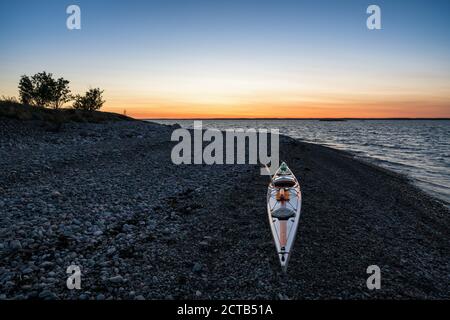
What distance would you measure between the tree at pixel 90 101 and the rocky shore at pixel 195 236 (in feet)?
170

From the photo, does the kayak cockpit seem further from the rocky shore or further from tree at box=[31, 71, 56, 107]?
tree at box=[31, 71, 56, 107]

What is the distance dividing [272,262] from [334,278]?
1.93 metres

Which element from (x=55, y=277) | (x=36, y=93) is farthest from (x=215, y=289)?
(x=36, y=93)

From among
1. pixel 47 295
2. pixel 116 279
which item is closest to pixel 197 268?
pixel 116 279

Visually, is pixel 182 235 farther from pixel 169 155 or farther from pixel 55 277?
pixel 169 155

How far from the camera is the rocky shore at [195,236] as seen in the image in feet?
27.3

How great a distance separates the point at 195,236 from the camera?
11430mm

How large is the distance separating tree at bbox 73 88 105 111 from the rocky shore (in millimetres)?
51819

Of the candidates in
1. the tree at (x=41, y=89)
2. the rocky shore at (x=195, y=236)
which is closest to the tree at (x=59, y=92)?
the tree at (x=41, y=89)

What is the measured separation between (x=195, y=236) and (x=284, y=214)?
12.1 feet

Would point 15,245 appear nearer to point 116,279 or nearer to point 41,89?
point 116,279

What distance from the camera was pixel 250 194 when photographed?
55.8 feet

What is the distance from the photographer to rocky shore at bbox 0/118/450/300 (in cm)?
833

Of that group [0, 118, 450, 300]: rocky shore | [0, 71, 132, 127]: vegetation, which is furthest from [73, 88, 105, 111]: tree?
[0, 118, 450, 300]: rocky shore
